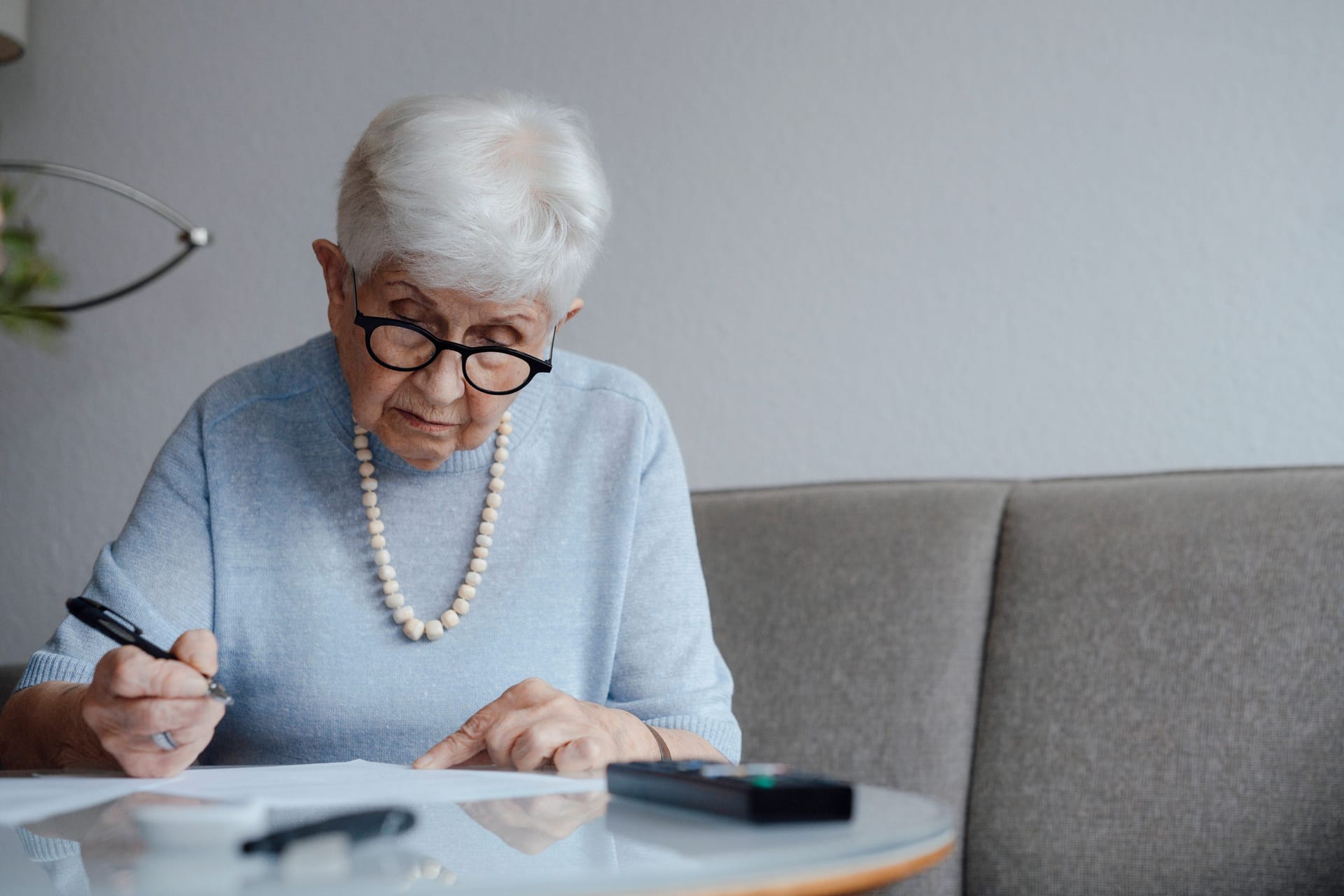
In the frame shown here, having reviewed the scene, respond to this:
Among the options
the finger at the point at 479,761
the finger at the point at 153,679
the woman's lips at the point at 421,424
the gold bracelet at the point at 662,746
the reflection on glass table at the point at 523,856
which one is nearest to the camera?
the reflection on glass table at the point at 523,856

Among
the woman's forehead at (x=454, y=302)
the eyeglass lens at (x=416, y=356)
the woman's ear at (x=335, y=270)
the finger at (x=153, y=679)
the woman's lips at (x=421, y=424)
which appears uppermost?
the woman's ear at (x=335, y=270)

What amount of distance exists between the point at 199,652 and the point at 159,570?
409 millimetres

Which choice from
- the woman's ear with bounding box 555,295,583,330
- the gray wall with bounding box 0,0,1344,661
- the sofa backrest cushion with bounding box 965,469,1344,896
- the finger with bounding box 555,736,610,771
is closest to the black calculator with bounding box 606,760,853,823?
the finger with bounding box 555,736,610,771

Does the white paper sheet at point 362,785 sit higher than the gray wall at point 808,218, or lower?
lower

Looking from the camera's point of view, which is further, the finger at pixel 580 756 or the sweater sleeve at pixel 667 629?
the sweater sleeve at pixel 667 629

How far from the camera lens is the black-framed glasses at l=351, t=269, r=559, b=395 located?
1.12 m

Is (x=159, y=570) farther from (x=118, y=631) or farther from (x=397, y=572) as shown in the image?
(x=118, y=631)

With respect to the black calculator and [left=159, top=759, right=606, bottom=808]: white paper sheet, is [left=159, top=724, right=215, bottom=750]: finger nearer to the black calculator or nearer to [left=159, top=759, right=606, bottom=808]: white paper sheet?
[left=159, top=759, right=606, bottom=808]: white paper sheet

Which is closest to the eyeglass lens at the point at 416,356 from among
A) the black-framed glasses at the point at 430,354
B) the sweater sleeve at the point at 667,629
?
the black-framed glasses at the point at 430,354

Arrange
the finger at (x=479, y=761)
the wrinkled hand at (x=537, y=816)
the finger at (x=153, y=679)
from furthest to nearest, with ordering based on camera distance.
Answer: the finger at (x=479, y=761)
the finger at (x=153, y=679)
the wrinkled hand at (x=537, y=816)

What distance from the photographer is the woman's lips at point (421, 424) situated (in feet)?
3.89

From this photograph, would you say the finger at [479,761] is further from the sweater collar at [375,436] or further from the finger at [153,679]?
the sweater collar at [375,436]

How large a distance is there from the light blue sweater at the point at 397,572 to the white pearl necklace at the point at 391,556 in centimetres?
1

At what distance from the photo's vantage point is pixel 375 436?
131 centimetres
